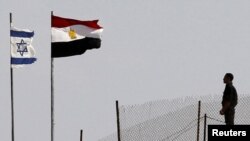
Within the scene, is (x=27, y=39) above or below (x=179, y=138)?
above

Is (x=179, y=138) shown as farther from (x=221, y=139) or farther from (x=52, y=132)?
(x=221, y=139)

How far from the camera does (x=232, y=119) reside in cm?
2728

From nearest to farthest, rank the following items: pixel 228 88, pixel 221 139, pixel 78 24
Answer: pixel 221 139
pixel 228 88
pixel 78 24

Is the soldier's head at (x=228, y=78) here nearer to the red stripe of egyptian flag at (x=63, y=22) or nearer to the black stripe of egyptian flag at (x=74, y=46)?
the black stripe of egyptian flag at (x=74, y=46)

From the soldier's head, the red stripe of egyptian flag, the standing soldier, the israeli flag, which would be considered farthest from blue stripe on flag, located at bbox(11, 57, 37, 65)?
the soldier's head

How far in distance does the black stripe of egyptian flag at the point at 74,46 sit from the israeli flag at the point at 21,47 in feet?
4.84

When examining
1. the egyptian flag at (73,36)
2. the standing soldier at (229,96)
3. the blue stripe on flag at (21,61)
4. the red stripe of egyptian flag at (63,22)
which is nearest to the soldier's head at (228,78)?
the standing soldier at (229,96)

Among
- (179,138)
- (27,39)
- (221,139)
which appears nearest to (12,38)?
(27,39)

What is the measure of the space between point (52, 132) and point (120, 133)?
2.85 m

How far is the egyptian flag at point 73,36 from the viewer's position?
33.5 meters

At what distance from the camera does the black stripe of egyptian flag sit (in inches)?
1319

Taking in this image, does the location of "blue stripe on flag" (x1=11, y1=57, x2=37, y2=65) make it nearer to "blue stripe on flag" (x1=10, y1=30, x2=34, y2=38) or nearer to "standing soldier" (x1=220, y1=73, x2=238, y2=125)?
"blue stripe on flag" (x1=10, y1=30, x2=34, y2=38)

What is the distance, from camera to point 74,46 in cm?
3388

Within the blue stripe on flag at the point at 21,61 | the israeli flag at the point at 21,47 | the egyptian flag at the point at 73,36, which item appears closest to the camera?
the egyptian flag at the point at 73,36
